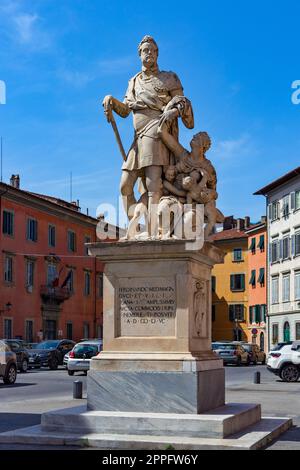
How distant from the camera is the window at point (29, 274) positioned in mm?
57781

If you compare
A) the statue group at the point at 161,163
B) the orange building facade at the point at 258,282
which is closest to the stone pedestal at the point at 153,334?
the statue group at the point at 161,163

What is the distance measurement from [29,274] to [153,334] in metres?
47.7

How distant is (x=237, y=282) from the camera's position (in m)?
86.7

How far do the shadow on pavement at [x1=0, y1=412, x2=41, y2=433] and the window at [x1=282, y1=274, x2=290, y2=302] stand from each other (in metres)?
51.8

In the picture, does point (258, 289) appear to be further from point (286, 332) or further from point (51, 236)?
point (51, 236)

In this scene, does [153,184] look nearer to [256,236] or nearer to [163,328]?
[163,328]

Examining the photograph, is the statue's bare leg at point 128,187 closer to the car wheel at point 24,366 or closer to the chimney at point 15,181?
the car wheel at point 24,366

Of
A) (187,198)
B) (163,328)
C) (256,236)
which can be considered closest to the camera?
(163,328)

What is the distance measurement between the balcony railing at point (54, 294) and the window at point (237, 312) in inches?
1080

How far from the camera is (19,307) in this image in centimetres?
5600

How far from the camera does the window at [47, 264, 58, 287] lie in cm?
6112
